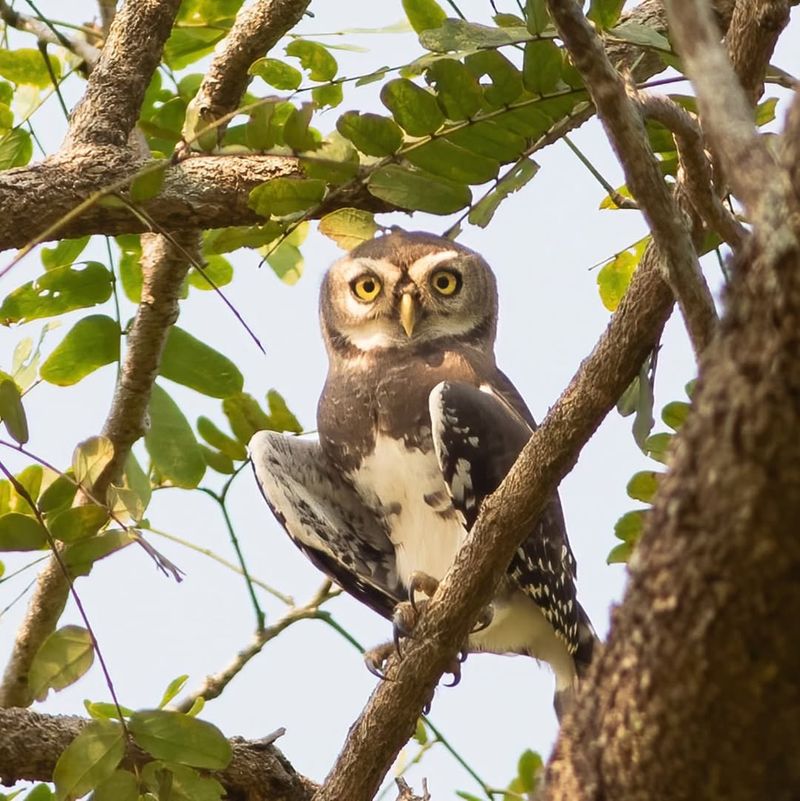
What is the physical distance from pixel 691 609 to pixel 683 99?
6.70ft

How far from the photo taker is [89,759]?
348 centimetres

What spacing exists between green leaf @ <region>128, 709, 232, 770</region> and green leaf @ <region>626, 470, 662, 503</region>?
1.34 metres

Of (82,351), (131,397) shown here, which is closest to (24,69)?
(82,351)

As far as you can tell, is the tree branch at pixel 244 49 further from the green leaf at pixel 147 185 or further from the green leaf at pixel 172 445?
the green leaf at pixel 172 445

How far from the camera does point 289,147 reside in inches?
137

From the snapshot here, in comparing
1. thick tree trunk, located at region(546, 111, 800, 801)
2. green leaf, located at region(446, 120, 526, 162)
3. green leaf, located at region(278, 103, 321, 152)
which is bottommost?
thick tree trunk, located at region(546, 111, 800, 801)

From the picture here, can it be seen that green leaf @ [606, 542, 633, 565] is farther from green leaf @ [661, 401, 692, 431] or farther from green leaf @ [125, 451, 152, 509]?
green leaf @ [125, 451, 152, 509]

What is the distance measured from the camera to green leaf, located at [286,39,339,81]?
3863mm

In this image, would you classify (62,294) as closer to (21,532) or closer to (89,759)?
(21,532)

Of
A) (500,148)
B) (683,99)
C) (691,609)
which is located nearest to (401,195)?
(500,148)

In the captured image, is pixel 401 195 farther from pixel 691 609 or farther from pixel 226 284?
pixel 691 609

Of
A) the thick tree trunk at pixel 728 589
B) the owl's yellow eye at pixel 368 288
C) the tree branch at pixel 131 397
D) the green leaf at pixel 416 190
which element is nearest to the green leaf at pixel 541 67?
the green leaf at pixel 416 190

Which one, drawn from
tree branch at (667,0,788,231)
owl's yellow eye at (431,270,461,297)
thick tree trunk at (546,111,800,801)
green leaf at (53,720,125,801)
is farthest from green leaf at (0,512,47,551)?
tree branch at (667,0,788,231)

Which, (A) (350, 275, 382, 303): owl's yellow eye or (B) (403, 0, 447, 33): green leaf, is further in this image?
(A) (350, 275, 382, 303): owl's yellow eye
